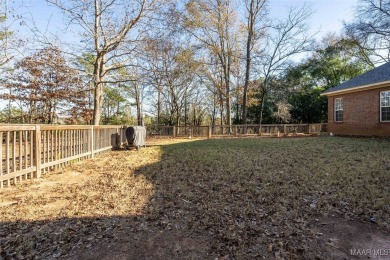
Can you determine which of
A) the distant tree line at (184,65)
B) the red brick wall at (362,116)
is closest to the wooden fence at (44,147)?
the distant tree line at (184,65)

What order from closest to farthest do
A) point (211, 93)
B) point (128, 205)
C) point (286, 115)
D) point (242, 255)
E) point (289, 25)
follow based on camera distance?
point (242, 255) → point (128, 205) → point (289, 25) → point (286, 115) → point (211, 93)

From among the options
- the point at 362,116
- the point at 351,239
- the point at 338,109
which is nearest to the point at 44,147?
the point at 351,239

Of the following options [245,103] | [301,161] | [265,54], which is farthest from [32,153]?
[265,54]

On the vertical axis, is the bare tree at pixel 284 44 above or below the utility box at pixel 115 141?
above

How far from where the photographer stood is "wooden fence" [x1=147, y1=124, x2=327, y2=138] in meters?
16.5

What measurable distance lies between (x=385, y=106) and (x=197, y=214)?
1309cm

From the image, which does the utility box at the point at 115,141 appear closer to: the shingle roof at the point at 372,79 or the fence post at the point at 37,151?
the fence post at the point at 37,151

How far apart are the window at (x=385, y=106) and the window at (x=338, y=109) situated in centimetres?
272

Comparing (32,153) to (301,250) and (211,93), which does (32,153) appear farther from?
(211,93)

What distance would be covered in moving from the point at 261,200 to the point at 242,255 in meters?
1.44

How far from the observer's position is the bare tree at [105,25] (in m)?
8.88

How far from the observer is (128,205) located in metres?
3.31

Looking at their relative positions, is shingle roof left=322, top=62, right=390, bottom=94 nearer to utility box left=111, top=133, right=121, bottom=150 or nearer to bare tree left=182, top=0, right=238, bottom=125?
bare tree left=182, top=0, right=238, bottom=125

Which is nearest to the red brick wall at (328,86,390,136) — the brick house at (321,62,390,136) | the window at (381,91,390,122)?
the brick house at (321,62,390,136)
